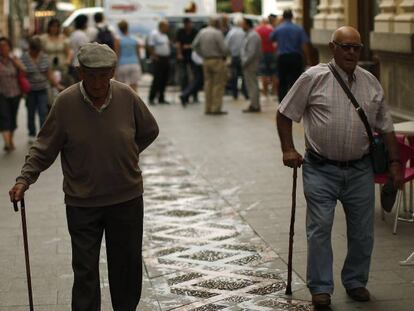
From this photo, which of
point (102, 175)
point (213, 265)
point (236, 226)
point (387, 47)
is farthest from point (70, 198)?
point (387, 47)

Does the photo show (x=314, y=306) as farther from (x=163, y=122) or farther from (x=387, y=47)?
(x=163, y=122)

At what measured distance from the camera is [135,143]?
6.04 meters

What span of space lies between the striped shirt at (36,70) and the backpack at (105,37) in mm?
4217

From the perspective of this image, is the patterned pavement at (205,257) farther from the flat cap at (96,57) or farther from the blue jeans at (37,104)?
the blue jeans at (37,104)

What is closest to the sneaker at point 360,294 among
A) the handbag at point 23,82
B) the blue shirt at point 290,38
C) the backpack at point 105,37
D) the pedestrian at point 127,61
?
the handbag at point 23,82

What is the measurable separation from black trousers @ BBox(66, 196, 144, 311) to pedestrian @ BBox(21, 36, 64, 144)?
9852mm

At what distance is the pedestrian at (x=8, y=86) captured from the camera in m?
15.1

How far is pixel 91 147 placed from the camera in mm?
5844

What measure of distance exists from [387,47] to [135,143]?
8885mm

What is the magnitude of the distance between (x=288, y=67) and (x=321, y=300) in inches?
519

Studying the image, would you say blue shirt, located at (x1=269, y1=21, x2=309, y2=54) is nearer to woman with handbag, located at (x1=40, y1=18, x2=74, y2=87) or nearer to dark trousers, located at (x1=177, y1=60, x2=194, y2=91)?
woman with handbag, located at (x1=40, y1=18, x2=74, y2=87)

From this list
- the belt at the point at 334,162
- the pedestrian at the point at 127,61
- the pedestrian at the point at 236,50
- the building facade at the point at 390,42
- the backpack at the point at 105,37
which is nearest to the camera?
the belt at the point at 334,162

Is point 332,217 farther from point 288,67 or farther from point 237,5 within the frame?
point 237,5

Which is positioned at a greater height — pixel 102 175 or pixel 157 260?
pixel 102 175
